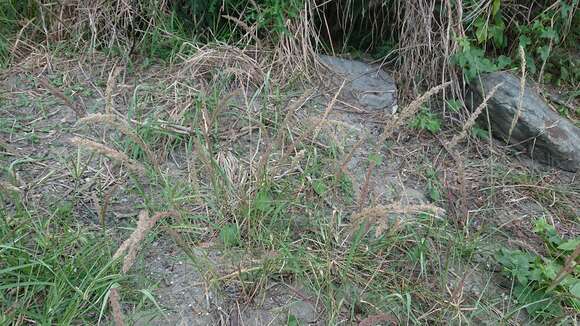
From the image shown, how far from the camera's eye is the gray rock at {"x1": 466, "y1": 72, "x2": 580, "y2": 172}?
256cm

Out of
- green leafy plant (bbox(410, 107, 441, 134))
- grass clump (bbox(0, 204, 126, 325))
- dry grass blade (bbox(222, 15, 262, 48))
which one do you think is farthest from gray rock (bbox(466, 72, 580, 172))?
grass clump (bbox(0, 204, 126, 325))

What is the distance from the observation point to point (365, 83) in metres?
2.86

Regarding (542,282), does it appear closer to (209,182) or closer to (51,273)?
(209,182)

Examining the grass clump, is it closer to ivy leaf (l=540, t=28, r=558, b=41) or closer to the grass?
the grass

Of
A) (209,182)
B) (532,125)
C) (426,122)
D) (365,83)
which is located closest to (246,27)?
(209,182)

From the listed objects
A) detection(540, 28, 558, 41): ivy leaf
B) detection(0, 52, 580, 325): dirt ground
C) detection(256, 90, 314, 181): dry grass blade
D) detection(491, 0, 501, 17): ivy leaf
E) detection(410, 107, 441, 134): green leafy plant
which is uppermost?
detection(491, 0, 501, 17): ivy leaf

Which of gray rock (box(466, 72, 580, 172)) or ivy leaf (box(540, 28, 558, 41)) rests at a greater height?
ivy leaf (box(540, 28, 558, 41))

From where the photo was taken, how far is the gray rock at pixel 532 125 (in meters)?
2.56

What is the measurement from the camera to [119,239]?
1.86 meters

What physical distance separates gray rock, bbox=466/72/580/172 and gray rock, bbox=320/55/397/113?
1.34 feet

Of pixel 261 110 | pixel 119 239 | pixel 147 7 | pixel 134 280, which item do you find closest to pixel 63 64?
pixel 147 7

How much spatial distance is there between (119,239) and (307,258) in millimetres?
623

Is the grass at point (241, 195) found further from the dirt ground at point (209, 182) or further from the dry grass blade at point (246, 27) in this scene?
the dry grass blade at point (246, 27)

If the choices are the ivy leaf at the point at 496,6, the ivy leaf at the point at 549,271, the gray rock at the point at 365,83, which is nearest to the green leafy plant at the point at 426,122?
the gray rock at the point at 365,83
